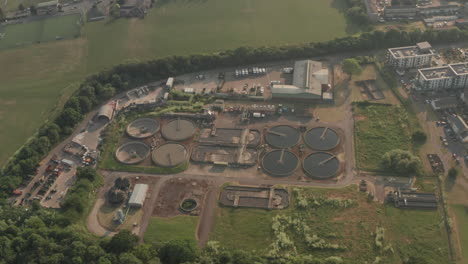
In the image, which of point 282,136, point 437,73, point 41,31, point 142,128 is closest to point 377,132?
point 282,136

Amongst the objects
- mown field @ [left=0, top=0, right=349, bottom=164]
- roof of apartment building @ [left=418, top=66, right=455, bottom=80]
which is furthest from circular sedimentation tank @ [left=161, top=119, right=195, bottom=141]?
roof of apartment building @ [left=418, top=66, right=455, bottom=80]

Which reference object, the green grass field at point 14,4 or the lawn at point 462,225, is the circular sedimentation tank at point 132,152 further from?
the green grass field at point 14,4

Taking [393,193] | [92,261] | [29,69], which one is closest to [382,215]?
[393,193]

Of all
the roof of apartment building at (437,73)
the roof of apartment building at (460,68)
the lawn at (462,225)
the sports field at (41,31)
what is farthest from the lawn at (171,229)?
the sports field at (41,31)

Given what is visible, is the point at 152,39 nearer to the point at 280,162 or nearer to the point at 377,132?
the point at 280,162

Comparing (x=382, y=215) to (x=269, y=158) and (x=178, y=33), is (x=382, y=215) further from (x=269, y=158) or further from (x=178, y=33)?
(x=178, y=33)

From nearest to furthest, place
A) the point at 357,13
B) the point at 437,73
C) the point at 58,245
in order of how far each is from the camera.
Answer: the point at 58,245 → the point at 437,73 → the point at 357,13
